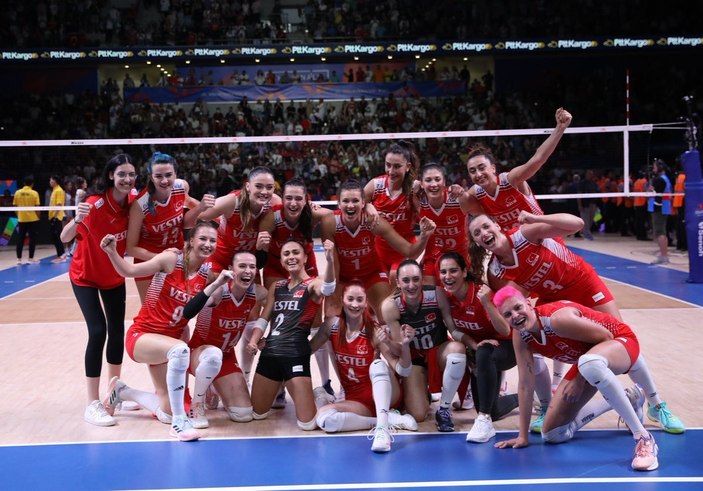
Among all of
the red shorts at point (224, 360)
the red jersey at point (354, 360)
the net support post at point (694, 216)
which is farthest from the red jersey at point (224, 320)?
the net support post at point (694, 216)

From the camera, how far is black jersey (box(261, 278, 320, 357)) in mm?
5316

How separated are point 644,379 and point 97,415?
3718mm

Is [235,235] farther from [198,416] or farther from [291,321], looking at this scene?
[198,416]

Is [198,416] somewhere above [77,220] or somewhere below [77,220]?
below

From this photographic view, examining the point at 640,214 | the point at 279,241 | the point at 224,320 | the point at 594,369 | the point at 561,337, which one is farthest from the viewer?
the point at 640,214

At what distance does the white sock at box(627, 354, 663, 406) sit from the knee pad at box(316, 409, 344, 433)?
1.89 metres

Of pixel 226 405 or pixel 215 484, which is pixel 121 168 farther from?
pixel 215 484

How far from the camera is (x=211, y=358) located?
5027mm

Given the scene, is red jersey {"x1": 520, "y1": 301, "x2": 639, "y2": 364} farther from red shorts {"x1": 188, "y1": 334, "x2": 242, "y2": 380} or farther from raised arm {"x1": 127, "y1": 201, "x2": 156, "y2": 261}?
raised arm {"x1": 127, "y1": 201, "x2": 156, "y2": 261}

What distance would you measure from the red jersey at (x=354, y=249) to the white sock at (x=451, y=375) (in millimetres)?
1173

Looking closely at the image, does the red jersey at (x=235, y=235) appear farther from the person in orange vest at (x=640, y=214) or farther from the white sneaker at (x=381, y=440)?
the person in orange vest at (x=640, y=214)

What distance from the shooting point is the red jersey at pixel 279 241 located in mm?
5664

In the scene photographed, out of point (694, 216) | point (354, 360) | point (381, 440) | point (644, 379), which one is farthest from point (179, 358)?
point (694, 216)

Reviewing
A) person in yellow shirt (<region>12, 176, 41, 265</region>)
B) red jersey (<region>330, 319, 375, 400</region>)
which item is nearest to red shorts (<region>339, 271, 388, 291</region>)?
red jersey (<region>330, 319, 375, 400</region>)
